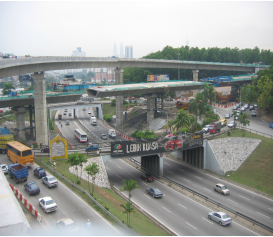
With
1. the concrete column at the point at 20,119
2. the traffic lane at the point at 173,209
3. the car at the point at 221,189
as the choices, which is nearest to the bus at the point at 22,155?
the traffic lane at the point at 173,209

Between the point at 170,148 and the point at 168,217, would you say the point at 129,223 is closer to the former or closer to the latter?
the point at 168,217

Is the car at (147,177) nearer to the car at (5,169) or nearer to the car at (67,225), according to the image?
the car at (5,169)

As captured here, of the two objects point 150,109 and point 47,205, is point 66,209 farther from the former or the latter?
point 150,109

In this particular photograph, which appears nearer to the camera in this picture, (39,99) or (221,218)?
(221,218)

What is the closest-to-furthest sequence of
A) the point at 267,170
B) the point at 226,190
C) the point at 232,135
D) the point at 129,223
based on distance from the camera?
the point at 129,223
the point at 226,190
the point at 267,170
the point at 232,135

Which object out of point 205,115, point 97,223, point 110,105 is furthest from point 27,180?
point 110,105

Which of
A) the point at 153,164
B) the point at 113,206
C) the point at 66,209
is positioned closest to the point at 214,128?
the point at 153,164
